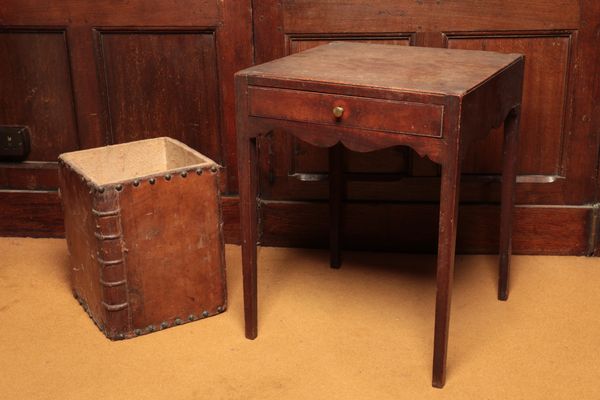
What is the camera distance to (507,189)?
7.02 ft

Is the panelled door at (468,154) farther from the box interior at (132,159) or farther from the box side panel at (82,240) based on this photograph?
the box side panel at (82,240)

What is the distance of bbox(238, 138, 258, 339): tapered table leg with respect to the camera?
1.92 meters

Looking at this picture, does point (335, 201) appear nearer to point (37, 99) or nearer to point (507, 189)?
point (507, 189)

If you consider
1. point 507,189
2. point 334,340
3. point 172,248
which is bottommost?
point 334,340

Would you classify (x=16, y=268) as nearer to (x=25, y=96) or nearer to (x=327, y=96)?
(x=25, y=96)

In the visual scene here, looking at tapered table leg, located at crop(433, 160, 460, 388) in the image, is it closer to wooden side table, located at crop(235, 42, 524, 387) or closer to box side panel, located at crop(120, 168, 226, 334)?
wooden side table, located at crop(235, 42, 524, 387)

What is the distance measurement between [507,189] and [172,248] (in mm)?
857

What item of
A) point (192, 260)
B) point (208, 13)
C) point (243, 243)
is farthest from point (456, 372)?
point (208, 13)

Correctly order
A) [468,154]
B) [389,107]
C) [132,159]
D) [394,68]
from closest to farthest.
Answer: [389,107]
[394,68]
[132,159]
[468,154]

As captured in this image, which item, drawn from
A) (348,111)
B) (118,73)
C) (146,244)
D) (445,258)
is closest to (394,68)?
(348,111)

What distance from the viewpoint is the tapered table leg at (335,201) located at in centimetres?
236

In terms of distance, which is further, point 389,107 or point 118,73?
point 118,73

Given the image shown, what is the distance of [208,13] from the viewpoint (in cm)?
241

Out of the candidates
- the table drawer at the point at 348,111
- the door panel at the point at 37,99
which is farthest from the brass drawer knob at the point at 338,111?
the door panel at the point at 37,99
